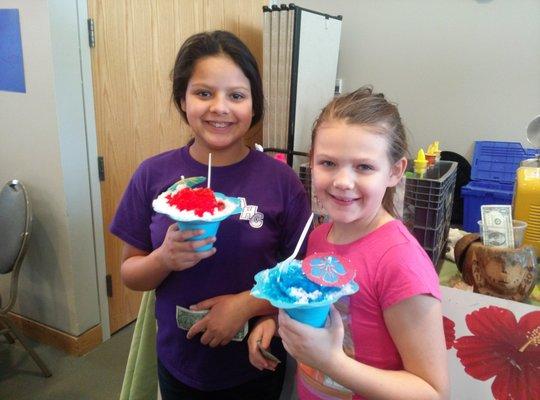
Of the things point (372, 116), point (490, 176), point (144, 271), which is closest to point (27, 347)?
point (144, 271)

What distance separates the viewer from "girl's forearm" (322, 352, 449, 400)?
2.26 feet

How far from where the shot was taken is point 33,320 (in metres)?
2.40

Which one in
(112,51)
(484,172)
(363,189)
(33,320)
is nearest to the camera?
(363,189)

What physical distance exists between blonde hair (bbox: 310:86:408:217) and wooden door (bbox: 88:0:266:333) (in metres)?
1.44

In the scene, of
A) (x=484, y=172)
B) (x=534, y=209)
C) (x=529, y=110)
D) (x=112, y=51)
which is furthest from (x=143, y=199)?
(x=529, y=110)

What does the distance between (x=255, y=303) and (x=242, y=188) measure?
0.87 ft

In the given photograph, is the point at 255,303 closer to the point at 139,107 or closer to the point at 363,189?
the point at 363,189

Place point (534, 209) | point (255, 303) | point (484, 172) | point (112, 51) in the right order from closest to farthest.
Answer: point (255, 303), point (534, 209), point (112, 51), point (484, 172)

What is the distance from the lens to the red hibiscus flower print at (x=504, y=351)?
38.6 inches

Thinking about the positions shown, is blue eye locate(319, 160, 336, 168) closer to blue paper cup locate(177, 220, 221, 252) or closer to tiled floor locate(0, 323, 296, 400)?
blue paper cup locate(177, 220, 221, 252)

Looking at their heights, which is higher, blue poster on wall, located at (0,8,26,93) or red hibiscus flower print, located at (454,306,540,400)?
blue poster on wall, located at (0,8,26,93)

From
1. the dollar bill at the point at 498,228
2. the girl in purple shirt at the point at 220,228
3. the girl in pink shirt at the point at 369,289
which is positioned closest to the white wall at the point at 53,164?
the girl in purple shirt at the point at 220,228

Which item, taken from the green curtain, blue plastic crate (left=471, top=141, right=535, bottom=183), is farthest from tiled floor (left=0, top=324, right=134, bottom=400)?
blue plastic crate (left=471, top=141, right=535, bottom=183)

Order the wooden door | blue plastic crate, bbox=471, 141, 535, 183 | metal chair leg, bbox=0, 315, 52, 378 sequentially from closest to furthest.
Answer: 1. metal chair leg, bbox=0, 315, 52, 378
2. the wooden door
3. blue plastic crate, bbox=471, 141, 535, 183
